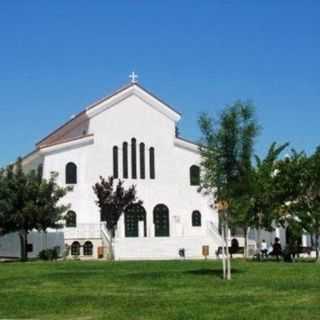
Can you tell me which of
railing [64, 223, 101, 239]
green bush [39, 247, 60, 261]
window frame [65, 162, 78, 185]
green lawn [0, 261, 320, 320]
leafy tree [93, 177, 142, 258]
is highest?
window frame [65, 162, 78, 185]

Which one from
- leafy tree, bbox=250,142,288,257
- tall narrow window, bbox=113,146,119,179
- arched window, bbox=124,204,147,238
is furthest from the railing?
leafy tree, bbox=250,142,288,257

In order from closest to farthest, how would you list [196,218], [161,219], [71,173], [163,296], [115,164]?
[163,296] → [71,173] → [115,164] → [161,219] → [196,218]

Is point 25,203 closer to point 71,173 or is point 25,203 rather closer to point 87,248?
point 87,248

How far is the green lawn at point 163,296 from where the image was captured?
50.4 feet

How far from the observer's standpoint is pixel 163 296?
18969 mm

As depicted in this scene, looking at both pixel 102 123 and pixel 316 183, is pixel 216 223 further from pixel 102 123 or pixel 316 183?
pixel 316 183

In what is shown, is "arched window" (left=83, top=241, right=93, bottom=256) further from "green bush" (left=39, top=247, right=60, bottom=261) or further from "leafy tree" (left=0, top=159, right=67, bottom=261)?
"leafy tree" (left=0, top=159, right=67, bottom=261)

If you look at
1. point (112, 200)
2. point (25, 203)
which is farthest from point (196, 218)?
point (25, 203)

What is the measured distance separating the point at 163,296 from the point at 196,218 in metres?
45.3

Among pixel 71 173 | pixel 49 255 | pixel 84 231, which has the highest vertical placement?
pixel 71 173

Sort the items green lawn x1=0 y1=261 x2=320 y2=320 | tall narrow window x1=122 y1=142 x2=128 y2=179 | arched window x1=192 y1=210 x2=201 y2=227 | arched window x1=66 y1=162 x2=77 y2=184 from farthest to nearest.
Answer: arched window x1=192 y1=210 x2=201 y2=227
tall narrow window x1=122 y1=142 x2=128 y2=179
arched window x1=66 y1=162 x2=77 y2=184
green lawn x1=0 y1=261 x2=320 y2=320

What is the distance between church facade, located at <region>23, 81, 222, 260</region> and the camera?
200 ft

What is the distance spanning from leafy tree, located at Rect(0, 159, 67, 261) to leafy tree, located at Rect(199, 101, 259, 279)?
74.1ft

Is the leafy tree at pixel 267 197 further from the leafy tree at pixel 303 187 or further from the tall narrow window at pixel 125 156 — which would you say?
the tall narrow window at pixel 125 156
